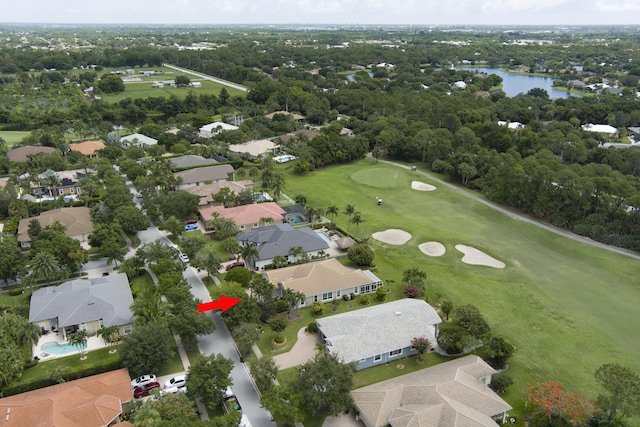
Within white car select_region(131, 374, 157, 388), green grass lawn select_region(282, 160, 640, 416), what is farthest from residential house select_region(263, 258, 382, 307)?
white car select_region(131, 374, 157, 388)

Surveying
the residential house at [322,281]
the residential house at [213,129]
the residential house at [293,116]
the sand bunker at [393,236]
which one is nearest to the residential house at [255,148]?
the residential house at [213,129]

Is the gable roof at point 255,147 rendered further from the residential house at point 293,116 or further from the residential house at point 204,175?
the residential house at point 293,116

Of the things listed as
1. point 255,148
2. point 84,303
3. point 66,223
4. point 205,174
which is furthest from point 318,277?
point 255,148

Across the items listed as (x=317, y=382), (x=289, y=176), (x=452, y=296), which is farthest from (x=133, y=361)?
(x=289, y=176)

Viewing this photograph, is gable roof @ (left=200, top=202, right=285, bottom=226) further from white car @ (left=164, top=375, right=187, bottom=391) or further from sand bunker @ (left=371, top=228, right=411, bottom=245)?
white car @ (left=164, top=375, right=187, bottom=391)

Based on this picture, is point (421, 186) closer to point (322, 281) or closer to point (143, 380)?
point (322, 281)

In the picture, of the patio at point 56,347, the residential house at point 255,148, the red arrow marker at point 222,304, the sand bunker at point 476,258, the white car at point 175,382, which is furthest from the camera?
the residential house at point 255,148

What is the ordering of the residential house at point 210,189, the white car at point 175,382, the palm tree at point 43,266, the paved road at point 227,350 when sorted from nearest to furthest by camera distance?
the paved road at point 227,350 < the white car at point 175,382 < the palm tree at point 43,266 < the residential house at point 210,189
